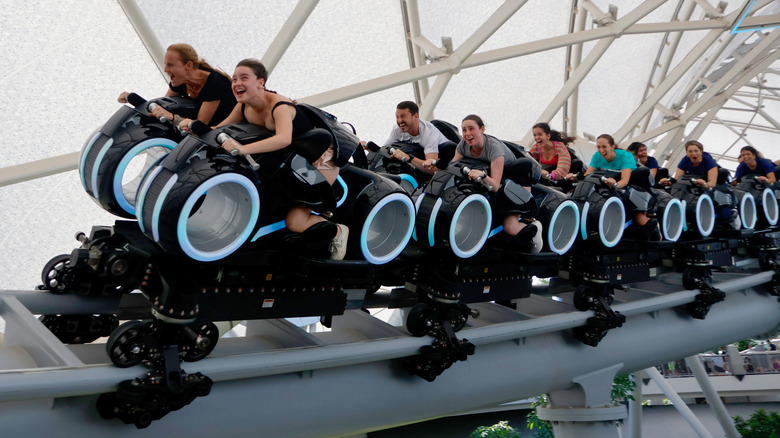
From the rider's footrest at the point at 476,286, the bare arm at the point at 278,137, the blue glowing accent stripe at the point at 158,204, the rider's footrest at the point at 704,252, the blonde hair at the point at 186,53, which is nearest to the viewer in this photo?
the blue glowing accent stripe at the point at 158,204

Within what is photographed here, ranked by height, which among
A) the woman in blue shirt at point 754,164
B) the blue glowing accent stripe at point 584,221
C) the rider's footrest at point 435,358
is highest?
the woman in blue shirt at point 754,164

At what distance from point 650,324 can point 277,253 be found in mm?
4218

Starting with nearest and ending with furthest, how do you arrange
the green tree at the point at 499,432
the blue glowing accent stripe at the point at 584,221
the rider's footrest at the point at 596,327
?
the rider's footrest at the point at 596,327
the blue glowing accent stripe at the point at 584,221
the green tree at the point at 499,432

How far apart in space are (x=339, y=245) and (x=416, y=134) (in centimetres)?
184

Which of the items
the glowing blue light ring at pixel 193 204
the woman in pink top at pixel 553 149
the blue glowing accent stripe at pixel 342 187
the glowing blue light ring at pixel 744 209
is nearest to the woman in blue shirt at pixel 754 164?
the glowing blue light ring at pixel 744 209

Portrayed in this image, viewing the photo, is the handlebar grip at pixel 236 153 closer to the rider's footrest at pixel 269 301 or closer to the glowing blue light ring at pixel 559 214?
the rider's footrest at pixel 269 301

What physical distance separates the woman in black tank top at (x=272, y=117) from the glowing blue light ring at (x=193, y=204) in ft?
0.67

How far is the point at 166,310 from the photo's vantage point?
2451 millimetres

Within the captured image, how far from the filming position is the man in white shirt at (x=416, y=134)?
4.39 m

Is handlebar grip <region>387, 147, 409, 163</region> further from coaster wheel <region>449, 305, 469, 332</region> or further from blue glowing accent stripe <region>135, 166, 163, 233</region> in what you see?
blue glowing accent stripe <region>135, 166, 163, 233</region>

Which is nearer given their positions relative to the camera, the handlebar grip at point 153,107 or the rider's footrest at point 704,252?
the handlebar grip at point 153,107

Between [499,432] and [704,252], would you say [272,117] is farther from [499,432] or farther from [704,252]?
[499,432]

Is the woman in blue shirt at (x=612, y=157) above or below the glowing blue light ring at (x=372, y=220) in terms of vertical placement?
above

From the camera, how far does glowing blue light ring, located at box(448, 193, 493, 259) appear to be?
11.7 feet
